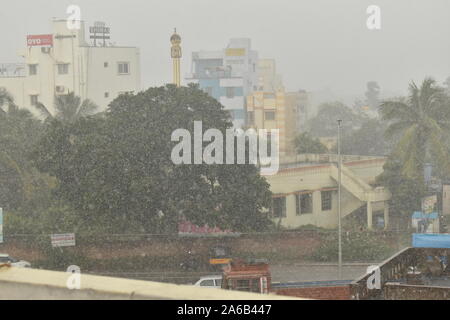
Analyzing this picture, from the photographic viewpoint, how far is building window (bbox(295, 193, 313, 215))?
24125 millimetres

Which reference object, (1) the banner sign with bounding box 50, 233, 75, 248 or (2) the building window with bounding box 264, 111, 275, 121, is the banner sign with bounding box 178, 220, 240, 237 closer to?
(1) the banner sign with bounding box 50, 233, 75, 248

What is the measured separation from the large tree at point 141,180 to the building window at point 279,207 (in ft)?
13.9

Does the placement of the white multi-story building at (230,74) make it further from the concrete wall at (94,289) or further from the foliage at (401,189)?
the concrete wall at (94,289)

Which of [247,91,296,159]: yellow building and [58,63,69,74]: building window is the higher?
[58,63,69,74]: building window

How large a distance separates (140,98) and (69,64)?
81.5ft

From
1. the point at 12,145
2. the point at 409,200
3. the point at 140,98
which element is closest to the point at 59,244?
the point at 140,98

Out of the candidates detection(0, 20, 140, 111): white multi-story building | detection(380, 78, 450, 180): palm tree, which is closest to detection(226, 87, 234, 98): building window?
detection(0, 20, 140, 111): white multi-story building

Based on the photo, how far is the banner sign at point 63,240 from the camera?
18594 mm

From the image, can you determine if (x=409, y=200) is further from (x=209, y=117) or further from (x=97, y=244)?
(x=97, y=244)

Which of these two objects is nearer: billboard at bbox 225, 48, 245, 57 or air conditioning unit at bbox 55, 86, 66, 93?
air conditioning unit at bbox 55, 86, 66, 93

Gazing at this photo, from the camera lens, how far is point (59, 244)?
61.3 feet

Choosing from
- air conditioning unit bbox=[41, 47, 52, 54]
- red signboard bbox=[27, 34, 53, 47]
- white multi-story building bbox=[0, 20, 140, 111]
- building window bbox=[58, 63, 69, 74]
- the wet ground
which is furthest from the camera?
building window bbox=[58, 63, 69, 74]

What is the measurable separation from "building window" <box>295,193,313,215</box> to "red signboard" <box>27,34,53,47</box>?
943 inches
